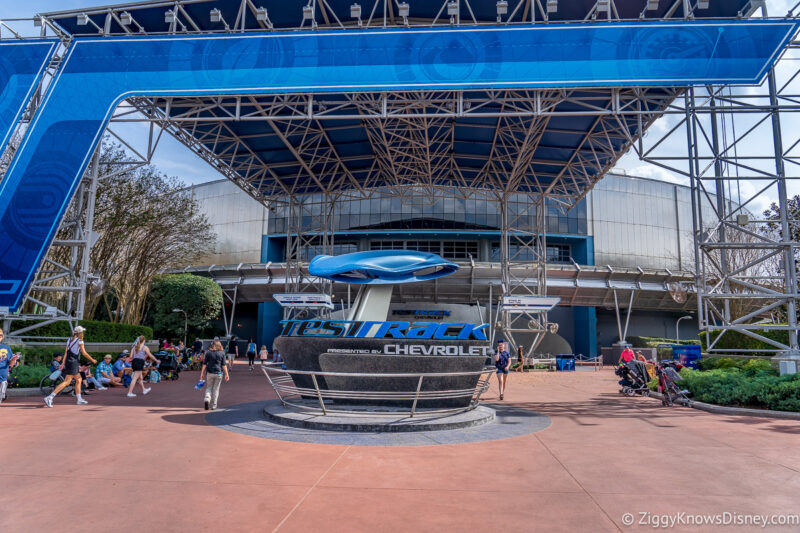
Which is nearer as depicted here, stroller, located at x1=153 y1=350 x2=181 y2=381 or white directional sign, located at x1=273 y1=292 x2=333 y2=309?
stroller, located at x1=153 y1=350 x2=181 y2=381

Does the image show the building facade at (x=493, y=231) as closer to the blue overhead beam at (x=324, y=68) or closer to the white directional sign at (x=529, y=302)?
the white directional sign at (x=529, y=302)

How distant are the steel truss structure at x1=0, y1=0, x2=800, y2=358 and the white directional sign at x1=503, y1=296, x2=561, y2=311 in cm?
271

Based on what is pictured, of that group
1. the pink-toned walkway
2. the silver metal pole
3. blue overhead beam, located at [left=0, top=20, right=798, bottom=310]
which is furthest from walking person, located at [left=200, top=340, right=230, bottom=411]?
the silver metal pole

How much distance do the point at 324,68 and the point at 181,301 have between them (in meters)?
28.5

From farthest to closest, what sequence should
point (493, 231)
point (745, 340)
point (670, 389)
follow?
point (493, 231)
point (745, 340)
point (670, 389)

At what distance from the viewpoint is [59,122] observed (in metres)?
17.7

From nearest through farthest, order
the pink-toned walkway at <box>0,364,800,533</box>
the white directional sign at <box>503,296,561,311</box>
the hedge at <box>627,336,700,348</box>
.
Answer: the pink-toned walkway at <box>0,364,800,533</box>
the white directional sign at <box>503,296,561,311</box>
the hedge at <box>627,336,700,348</box>

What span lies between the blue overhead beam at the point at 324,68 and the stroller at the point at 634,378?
30.9 ft

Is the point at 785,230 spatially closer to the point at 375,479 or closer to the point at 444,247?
the point at 375,479

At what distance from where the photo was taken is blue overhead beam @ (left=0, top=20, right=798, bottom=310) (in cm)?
1650

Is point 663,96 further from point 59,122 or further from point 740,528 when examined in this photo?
point 59,122

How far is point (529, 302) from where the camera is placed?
30000 mm

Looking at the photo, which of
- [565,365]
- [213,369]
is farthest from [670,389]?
[565,365]

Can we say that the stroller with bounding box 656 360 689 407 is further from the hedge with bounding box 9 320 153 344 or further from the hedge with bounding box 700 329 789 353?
the hedge with bounding box 9 320 153 344
